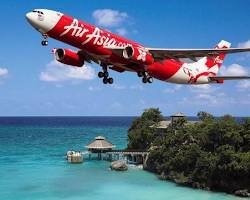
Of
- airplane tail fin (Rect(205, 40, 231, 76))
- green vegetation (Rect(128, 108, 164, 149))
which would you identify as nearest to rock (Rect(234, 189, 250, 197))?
airplane tail fin (Rect(205, 40, 231, 76))

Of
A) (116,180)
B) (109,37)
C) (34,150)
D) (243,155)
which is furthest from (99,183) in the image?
(34,150)

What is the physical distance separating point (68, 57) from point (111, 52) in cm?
509

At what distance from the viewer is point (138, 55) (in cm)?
4284

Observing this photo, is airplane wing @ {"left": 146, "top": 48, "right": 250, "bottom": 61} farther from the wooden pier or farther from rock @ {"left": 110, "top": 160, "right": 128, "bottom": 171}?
rock @ {"left": 110, "top": 160, "right": 128, "bottom": 171}

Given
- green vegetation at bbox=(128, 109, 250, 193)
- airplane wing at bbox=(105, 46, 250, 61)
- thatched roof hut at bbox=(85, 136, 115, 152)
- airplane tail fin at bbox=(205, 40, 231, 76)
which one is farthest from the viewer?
thatched roof hut at bbox=(85, 136, 115, 152)

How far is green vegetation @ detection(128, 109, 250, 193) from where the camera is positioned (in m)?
77.1

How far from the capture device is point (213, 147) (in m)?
83.2

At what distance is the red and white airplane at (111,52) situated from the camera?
39.3 m

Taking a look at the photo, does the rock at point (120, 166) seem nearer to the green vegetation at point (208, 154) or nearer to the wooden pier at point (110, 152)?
the wooden pier at point (110, 152)

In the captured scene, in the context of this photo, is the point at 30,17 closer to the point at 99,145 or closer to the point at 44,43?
the point at 44,43

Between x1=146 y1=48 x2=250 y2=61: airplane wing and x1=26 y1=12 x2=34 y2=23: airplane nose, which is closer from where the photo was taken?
x1=26 y1=12 x2=34 y2=23: airplane nose

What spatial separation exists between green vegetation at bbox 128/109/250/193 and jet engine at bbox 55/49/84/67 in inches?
1514

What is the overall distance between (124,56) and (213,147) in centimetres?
4572

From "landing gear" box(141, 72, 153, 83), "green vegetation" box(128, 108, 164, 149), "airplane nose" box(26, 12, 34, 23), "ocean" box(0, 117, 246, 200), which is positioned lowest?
"ocean" box(0, 117, 246, 200)
